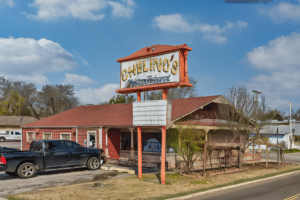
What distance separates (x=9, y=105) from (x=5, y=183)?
218 ft

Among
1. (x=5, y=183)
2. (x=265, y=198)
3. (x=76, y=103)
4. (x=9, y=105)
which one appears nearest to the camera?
(x=265, y=198)

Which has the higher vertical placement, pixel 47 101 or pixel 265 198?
pixel 47 101

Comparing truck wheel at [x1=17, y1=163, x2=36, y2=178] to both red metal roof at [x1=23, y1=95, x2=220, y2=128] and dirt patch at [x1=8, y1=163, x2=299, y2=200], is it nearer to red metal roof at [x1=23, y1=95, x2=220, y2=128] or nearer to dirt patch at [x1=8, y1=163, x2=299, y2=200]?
dirt patch at [x1=8, y1=163, x2=299, y2=200]

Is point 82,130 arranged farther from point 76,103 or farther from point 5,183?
point 76,103

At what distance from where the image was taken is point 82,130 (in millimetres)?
22688

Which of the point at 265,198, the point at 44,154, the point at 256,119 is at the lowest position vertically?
the point at 265,198

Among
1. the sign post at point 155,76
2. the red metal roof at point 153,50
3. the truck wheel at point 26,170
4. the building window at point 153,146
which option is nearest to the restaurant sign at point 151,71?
the sign post at point 155,76

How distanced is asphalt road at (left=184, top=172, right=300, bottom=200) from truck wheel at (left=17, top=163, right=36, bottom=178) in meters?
8.58

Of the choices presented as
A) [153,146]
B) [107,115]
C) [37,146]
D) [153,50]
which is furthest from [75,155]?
[107,115]

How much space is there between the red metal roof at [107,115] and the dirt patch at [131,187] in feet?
13.5

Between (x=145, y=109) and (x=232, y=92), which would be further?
(x=232, y=92)

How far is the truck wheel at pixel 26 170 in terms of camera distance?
14405 millimetres

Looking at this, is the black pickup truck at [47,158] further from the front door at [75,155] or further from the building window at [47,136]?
Answer: the building window at [47,136]

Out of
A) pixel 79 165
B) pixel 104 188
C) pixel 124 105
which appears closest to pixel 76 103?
pixel 124 105
